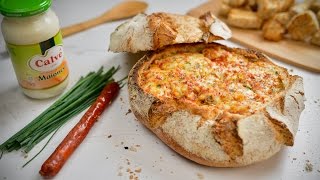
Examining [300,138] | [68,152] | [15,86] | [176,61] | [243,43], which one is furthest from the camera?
[243,43]

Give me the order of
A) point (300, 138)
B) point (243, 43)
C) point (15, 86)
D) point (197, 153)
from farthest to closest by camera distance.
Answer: point (243, 43), point (15, 86), point (300, 138), point (197, 153)

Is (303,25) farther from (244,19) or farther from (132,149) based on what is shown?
(132,149)

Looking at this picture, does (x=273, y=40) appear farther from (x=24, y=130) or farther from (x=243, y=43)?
(x=24, y=130)

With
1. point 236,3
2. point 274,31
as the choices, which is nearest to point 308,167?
point 274,31

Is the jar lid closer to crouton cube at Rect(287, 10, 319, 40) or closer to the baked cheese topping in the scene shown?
the baked cheese topping

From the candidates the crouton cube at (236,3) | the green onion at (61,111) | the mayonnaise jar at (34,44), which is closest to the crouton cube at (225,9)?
the crouton cube at (236,3)

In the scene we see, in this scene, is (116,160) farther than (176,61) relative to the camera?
No

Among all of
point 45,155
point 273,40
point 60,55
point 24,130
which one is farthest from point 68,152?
point 273,40
